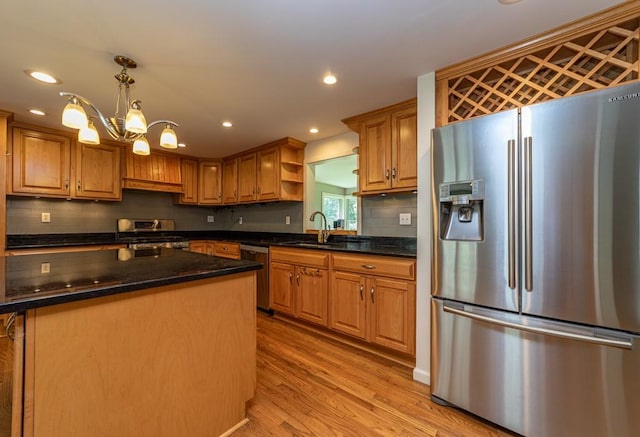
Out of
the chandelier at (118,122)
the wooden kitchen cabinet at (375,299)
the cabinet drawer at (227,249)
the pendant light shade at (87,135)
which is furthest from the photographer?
the cabinet drawer at (227,249)

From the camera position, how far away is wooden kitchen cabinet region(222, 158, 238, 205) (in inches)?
171

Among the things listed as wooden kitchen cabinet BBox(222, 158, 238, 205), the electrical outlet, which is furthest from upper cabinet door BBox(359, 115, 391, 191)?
wooden kitchen cabinet BBox(222, 158, 238, 205)

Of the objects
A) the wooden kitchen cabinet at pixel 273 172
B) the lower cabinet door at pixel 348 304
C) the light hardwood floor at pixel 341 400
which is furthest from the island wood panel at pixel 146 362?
the wooden kitchen cabinet at pixel 273 172

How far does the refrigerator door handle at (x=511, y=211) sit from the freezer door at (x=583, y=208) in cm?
4

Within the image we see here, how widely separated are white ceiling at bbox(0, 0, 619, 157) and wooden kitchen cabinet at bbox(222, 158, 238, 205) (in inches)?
71.7

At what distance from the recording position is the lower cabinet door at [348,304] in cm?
240

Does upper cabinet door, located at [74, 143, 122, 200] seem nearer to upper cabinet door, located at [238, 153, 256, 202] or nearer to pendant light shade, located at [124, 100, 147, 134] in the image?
upper cabinet door, located at [238, 153, 256, 202]

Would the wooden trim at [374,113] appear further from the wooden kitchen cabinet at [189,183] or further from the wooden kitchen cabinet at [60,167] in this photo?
the wooden kitchen cabinet at [60,167]

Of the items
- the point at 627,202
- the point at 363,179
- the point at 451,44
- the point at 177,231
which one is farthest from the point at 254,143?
the point at 627,202

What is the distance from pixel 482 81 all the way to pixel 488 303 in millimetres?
1445

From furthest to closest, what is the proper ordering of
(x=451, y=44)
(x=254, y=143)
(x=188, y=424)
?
1. (x=254, y=143)
2. (x=451, y=44)
3. (x=188, y=424)

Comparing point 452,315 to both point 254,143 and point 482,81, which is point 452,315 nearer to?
point 482,81

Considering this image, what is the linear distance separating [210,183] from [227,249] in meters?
1.29

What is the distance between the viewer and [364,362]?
88.4 inches
